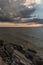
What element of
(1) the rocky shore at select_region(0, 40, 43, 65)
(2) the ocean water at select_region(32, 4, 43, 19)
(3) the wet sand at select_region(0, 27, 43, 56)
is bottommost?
(1) the rocky shore at select_region(0, 40, 43, 65)

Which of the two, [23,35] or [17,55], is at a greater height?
[23,35]

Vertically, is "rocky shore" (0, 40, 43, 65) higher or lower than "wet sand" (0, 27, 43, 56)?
lower

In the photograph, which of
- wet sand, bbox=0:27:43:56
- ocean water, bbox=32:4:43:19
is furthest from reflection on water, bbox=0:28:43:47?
ocean water, bbox=32:4:43:19

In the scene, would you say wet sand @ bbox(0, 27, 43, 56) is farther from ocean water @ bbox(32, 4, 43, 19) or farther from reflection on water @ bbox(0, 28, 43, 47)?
ocean water @ bbox(32, 4, 43, 19)

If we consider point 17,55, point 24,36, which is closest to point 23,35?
point 24,36

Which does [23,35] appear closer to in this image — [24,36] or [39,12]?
[24,36]

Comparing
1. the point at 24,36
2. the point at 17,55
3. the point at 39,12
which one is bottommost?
the point at 17,55

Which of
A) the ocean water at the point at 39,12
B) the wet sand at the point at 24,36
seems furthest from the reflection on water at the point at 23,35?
the ocean water at the point at 39,12

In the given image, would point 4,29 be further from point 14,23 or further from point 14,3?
point 14,3
